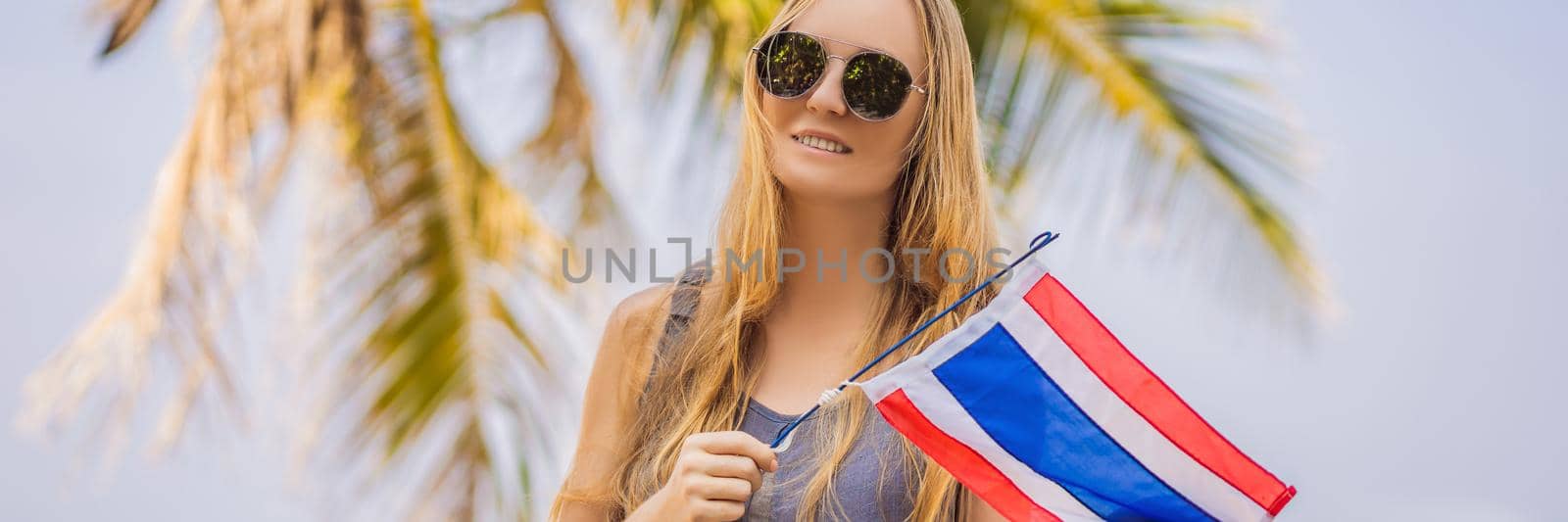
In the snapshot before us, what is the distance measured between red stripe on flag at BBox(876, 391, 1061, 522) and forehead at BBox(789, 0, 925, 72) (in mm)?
475

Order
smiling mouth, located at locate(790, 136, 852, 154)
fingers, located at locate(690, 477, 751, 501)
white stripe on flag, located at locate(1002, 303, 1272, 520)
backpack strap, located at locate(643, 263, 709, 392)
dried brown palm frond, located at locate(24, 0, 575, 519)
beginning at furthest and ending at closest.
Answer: dried brown palm frond, located at locate(24, 0, 575, 519) < backpack strap, located at locate(643, 263, 709, 392) < smiling mouth, located at locate(790, 136, 852, 154) < white stripe on flag, located at locate(1002, 303, 1272, 520) < fingers, located at locate(690, 477, 751, 501)

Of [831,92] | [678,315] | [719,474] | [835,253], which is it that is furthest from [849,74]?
[719,474]

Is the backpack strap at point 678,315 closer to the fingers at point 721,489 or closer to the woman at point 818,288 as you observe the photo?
the woman at point 818,288

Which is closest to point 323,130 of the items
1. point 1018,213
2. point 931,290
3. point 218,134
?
point 218,134

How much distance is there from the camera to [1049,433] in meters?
1.83

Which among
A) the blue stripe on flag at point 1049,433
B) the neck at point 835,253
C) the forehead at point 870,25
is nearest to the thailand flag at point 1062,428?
the blue stripe on flag at point 1049,433

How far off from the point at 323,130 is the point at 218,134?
0.29m

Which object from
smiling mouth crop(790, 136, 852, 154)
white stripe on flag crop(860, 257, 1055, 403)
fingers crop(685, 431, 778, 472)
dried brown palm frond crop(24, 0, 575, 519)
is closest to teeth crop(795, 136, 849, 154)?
smiling mouth crop(790, 136, 852, 154)

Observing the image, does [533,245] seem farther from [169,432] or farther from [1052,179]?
[1052,179]

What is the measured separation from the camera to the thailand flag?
1.78 m

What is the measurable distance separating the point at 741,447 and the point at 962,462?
287 millimetres

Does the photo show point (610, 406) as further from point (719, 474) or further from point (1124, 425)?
point (1124, 425)

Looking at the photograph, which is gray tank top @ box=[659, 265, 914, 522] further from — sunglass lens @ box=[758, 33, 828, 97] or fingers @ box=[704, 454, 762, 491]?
sunglass lens @ box=[758, 33, 828, 97]

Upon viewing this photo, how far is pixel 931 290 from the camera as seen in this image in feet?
6.47
